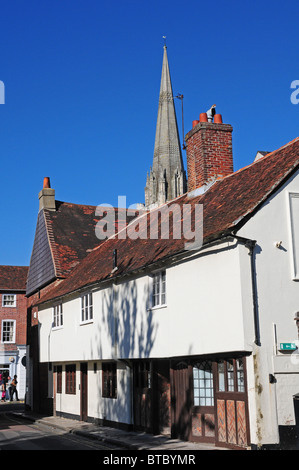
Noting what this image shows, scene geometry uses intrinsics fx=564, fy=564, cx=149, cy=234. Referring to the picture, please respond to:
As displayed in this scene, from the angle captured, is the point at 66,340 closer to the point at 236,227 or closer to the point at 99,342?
the point at 99,342

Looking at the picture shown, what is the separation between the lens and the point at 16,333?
153 feet

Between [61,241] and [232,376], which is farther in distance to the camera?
[61,241]

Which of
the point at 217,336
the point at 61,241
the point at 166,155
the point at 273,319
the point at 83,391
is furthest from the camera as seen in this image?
the point at 166,155

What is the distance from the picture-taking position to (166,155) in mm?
112750

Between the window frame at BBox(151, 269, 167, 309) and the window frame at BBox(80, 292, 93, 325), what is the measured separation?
15.7ft

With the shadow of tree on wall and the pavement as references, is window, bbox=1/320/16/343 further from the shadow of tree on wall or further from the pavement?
the shadow of tree on wall

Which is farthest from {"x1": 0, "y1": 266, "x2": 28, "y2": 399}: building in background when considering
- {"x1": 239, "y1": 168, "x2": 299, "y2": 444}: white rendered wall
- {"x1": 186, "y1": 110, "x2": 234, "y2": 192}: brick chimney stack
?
{"x1": 239, "y1": 168, "x2": 299, "y2": 444}: white rendered wall

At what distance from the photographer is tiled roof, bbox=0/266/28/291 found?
47.4m

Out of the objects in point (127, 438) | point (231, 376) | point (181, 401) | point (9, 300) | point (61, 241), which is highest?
point (61, 241)

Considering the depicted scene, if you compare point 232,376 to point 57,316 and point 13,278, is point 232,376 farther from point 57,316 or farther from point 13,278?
point 13,278

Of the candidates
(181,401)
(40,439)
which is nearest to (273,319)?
(181,401)

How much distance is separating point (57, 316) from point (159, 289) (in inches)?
393

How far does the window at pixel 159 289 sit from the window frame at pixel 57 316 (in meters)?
8.79
